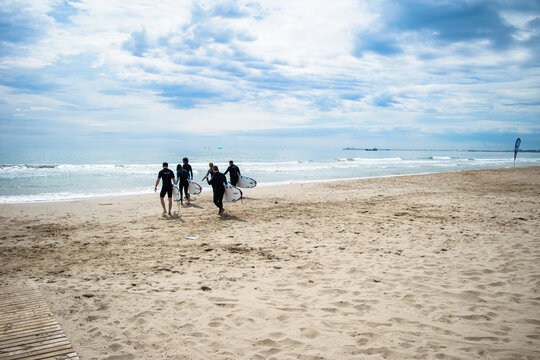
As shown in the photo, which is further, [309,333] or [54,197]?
[54,197]

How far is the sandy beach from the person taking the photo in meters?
3.43

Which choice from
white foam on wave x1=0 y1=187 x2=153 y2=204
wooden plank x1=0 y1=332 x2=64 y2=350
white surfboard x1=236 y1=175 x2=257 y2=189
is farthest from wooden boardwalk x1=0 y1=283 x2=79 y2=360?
white foam on wave x1=0 y1=187 x2=153 y2=204

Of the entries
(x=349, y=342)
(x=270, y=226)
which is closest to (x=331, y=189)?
(x=270, y=226)

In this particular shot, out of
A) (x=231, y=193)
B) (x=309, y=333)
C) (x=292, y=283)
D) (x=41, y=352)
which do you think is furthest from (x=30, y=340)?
(x=231, y=193)

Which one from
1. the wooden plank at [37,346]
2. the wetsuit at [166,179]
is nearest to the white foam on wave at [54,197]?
the wetsuit at [166,179]

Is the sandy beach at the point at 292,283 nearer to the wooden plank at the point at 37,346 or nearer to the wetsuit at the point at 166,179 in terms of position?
the wooden plank at the point at 37,346

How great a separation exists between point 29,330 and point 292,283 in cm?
338

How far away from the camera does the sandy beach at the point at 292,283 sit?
3.43 meters

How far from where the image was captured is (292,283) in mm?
4969

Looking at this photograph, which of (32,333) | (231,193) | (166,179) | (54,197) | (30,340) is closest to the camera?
(30,340)

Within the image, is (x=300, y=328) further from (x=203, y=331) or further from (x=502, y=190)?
(x=502, y=190)

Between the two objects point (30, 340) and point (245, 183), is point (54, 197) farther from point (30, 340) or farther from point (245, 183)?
point (30, 340)

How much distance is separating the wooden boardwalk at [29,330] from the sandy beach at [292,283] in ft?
0.54

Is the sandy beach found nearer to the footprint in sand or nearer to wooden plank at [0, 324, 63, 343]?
the footprint in sand
